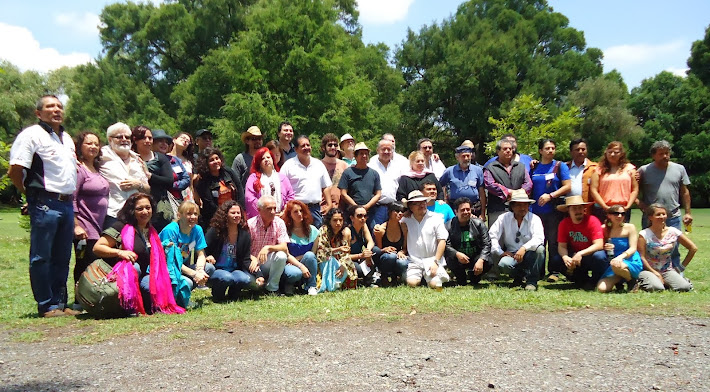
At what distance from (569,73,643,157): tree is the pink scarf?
36963 millimetres

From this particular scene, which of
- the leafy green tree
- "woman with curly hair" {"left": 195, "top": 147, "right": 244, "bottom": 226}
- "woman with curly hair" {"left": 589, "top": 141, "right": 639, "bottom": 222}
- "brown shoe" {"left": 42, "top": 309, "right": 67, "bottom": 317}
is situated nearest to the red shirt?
"woman with curly hair" {"left": 589, "top": 141, "right": 639, "bottom": 222}

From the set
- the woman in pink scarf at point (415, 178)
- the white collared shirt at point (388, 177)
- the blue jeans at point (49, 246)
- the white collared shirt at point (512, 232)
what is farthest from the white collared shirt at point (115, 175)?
the white collared shirt at point (512, 232)

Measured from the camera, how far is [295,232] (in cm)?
784

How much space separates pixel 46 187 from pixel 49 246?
2.01ft

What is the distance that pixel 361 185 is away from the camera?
852cm

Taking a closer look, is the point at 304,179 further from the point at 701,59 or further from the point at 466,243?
the point at 701,59

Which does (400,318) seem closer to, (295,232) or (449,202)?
(295,232)

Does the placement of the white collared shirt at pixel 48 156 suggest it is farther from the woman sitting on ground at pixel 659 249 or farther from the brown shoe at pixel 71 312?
the woman sitting on ground at pixel 659 249

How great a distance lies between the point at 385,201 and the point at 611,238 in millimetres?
3152

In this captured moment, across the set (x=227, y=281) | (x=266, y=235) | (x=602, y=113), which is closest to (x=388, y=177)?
(x=266, y=235)

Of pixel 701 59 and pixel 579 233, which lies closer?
pixel 579 233

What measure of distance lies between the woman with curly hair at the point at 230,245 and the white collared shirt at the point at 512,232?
10.8 feet

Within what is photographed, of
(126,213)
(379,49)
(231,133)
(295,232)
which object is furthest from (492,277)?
(379,49)

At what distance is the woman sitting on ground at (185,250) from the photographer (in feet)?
21.5
